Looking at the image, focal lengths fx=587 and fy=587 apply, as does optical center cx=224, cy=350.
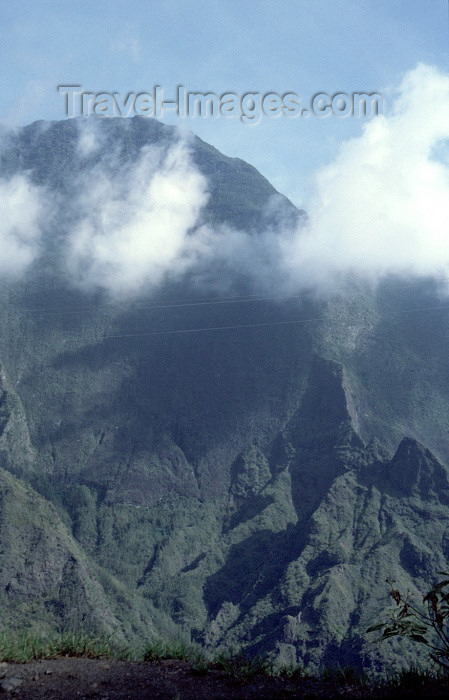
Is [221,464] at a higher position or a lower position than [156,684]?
lower

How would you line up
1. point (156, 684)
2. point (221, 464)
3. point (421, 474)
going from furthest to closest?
point (221, 464) → point (421, 474) → point (156, 684)

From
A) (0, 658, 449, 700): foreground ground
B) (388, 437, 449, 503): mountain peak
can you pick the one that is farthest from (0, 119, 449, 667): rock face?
(0, 658, 449, 700): foreground ground

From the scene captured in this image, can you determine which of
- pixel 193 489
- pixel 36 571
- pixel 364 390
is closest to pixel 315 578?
pixel 36 571

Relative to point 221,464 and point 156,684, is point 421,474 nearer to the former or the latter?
point 221,464

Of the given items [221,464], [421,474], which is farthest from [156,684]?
[221,464]

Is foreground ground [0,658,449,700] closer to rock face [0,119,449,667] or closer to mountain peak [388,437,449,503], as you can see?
rock face [0,119,449,667]

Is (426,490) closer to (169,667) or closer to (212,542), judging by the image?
(212,542)
